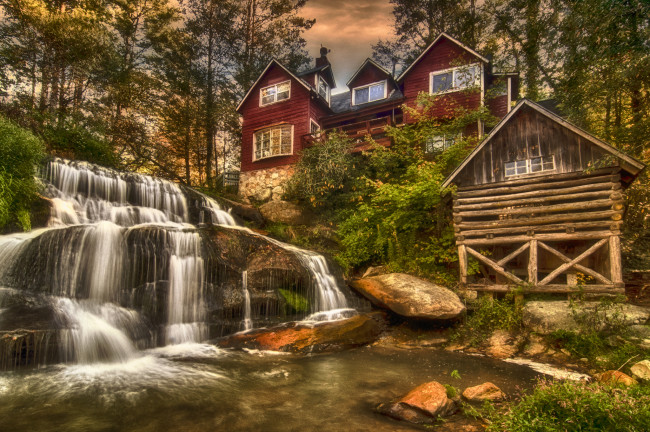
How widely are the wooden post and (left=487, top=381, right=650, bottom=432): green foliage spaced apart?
6.63 meters

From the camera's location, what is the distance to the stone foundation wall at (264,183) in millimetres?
21297

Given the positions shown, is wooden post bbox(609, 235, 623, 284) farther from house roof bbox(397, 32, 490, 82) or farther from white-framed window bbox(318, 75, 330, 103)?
white-framed window bbox(318, 75, 330, 103)

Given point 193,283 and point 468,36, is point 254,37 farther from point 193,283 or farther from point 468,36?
point 193,283

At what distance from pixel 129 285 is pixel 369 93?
19.2 metres

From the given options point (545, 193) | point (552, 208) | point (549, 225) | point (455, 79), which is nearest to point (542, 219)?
point (549, 225)

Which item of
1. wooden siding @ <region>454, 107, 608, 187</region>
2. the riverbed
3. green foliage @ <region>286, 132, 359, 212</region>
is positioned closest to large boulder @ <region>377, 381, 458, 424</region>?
the riverbed

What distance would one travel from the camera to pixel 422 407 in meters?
4.29

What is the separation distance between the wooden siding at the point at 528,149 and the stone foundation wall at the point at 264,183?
12.2m

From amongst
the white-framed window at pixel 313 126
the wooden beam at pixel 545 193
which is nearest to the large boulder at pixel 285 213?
the white-framed window at pixel 313 126

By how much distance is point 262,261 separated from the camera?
33.8ft

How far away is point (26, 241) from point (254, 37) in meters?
25.9

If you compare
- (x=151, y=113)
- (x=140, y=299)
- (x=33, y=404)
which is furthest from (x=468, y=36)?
(x=33, y=404)

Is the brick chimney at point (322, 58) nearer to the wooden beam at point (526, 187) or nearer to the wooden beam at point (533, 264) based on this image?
the wooden beam at point (526, 187)

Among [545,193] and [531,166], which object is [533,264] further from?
[531,166]
